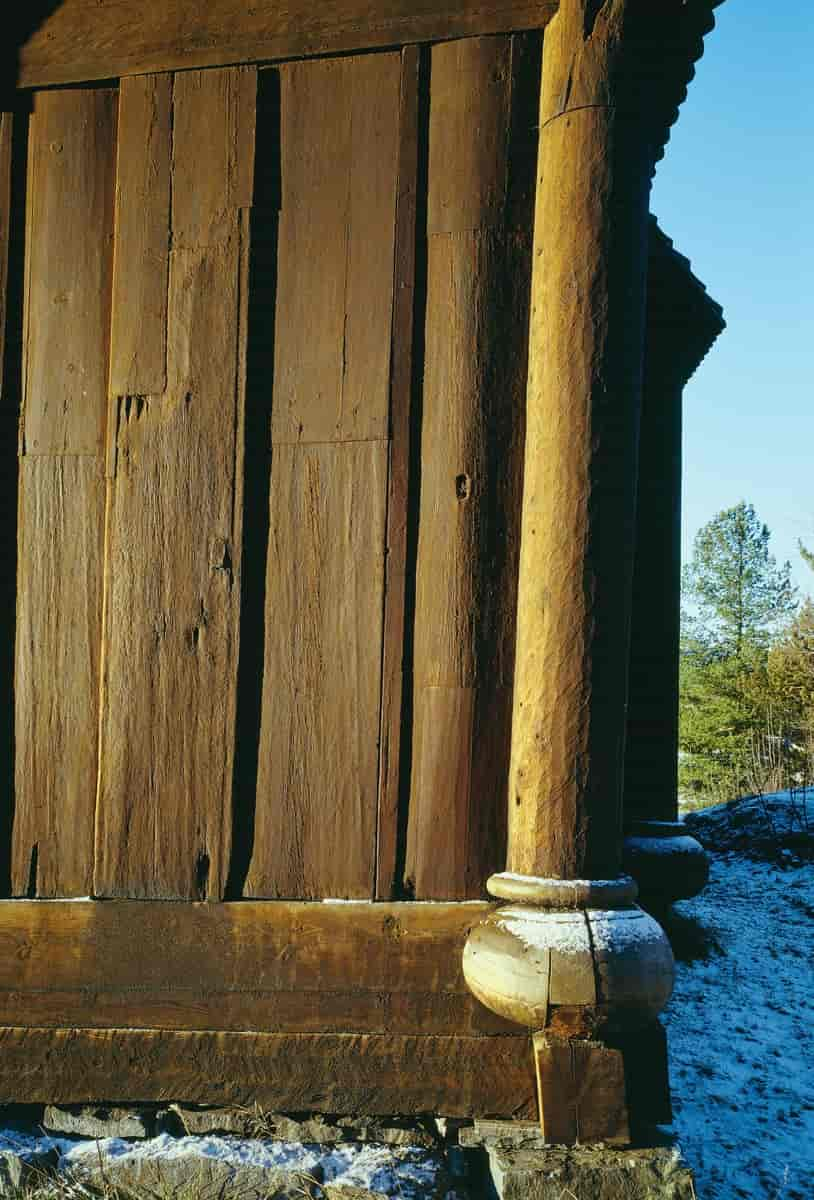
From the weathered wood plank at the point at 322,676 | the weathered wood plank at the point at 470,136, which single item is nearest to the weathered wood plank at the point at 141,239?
the weathered wood plank at the point at 322,676

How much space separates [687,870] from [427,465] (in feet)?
7.65

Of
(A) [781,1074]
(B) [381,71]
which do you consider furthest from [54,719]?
(A) [781,1074]

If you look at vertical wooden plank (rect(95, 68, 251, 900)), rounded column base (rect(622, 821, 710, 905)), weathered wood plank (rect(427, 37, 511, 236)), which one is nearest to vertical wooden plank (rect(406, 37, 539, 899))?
weathered wood plank (rect(427, 37, 511, 236))

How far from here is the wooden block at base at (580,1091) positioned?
2273 millimetres

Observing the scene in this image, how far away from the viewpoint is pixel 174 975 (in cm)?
258

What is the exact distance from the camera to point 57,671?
275 centimetres

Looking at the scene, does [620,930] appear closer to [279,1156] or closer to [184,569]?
[279,1156]

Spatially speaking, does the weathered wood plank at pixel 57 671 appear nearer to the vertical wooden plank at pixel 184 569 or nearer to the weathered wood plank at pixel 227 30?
the vertical wooden plank at pixel 184 569

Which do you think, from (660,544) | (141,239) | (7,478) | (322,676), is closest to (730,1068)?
(660,544)

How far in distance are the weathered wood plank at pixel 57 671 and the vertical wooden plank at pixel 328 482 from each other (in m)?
0.51

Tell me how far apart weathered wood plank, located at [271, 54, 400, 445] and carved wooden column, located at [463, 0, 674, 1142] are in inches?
17.2

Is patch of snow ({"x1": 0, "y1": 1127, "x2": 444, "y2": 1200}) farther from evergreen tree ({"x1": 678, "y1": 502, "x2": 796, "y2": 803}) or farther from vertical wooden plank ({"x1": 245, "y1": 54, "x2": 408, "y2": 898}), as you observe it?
evergreen tree ({"x1": 678, "y1": 502, "x2": 796, "y2": 803})

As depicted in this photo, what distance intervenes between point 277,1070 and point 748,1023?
8.15 ft

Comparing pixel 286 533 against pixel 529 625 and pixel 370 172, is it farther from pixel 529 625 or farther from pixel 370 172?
pixel 370 172
